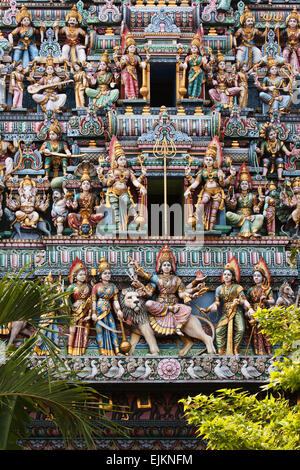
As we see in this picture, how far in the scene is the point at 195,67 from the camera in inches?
1067

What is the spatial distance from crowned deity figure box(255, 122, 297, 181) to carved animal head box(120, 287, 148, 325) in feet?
16.9

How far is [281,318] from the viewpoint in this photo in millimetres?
16219

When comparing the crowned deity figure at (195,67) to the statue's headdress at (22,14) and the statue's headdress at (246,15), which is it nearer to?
the statue's headdress at (246,15)

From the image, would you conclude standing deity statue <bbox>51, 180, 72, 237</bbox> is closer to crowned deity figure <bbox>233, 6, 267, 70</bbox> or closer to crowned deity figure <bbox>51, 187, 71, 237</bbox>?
crowned deity figure <bbox>51, 187, 71, 237</bbox>

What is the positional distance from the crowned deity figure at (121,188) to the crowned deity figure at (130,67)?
7.43 feet

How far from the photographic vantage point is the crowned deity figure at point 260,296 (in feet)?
76.0

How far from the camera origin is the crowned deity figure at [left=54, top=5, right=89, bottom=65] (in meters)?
28.0

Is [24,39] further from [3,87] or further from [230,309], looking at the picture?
[230,309]

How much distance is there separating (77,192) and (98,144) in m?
1.52

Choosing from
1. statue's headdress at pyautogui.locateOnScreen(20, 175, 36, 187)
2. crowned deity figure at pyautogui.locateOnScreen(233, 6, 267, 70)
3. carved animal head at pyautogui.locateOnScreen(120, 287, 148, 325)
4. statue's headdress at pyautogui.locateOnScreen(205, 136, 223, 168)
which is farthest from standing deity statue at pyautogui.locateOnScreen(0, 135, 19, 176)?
crowned deity figure at pyautogui.locateOnScreen(233, 6, 267, 70)

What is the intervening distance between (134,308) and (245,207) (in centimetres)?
392

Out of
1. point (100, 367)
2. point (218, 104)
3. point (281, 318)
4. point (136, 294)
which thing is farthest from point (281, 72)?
point (281, 318)

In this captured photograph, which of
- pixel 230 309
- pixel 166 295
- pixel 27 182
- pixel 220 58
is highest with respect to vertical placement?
pixel 220 58

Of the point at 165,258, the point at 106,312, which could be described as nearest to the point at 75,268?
the point at 106,312
